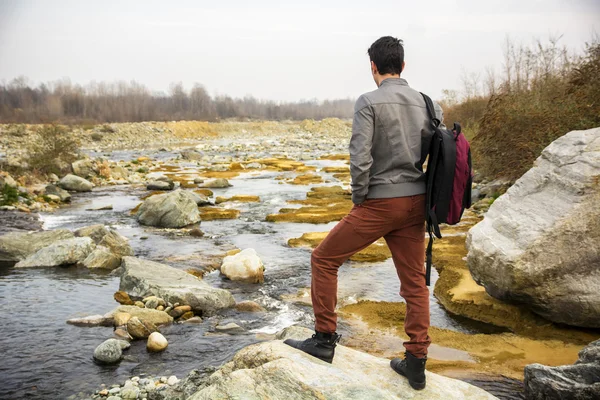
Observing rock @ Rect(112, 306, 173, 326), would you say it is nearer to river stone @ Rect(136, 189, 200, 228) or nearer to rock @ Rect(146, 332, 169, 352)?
rock @ Rect(146, 332, 169, 352)

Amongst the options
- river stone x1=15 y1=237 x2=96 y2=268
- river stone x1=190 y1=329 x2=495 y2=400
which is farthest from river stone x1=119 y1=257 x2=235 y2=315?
river stone x1=190 y1=329 x2=495 y2=400

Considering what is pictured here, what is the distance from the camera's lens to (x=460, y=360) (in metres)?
6.05

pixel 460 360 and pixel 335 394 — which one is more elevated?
pixel 335 394

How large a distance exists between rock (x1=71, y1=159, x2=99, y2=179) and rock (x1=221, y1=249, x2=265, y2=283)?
672 inches

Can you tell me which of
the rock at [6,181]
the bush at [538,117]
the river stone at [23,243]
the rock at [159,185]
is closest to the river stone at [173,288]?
the river stone at [23,243]

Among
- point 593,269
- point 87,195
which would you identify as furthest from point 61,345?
point 87,195

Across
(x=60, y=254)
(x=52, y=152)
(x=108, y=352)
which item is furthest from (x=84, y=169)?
(x=108, y=352)

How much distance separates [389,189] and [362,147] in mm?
344

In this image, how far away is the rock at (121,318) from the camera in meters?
6.93

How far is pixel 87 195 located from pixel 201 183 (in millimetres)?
5147

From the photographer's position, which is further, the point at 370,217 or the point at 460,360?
the point at 460,360

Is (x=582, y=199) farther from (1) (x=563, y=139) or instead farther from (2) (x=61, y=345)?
(2) (x=61, y=345)

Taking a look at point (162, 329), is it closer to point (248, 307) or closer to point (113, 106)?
point (248, 307)

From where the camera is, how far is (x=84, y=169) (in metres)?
24.8
